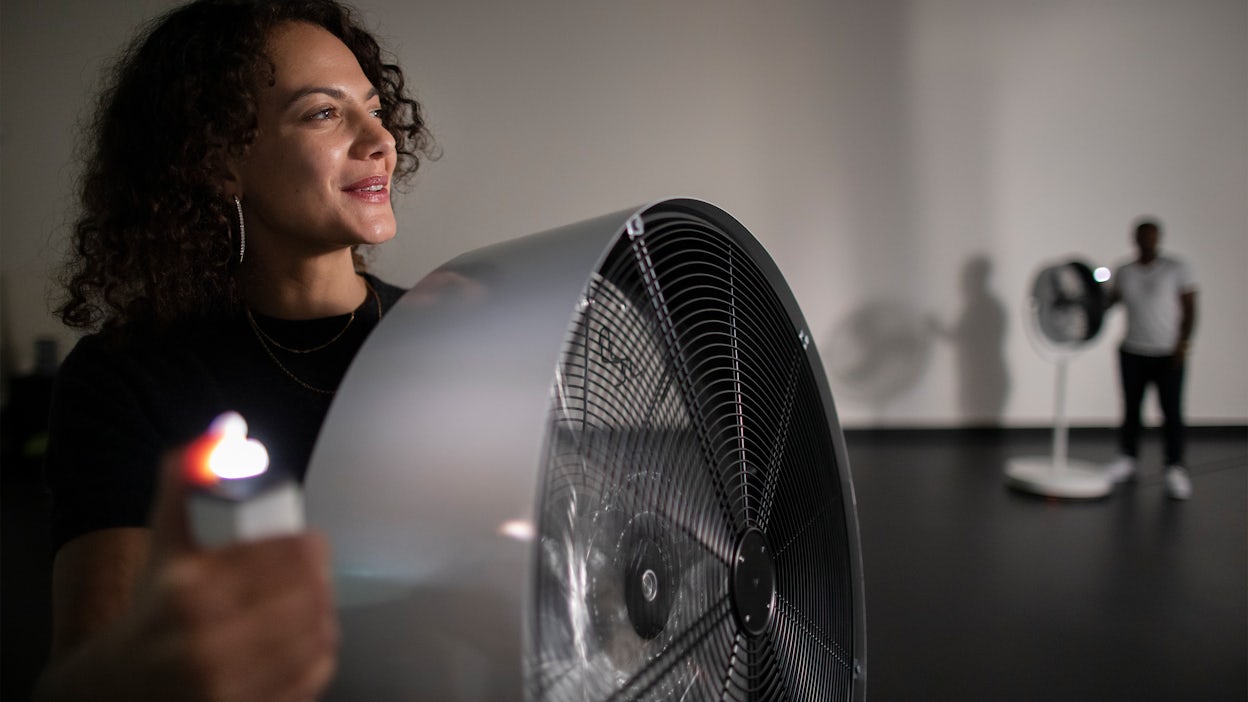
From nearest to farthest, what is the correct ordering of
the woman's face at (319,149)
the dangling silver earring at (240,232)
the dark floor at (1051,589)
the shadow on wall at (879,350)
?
the woman's face at (319,149), the dangling silver earring at (240,232), the dark floor at (1051,589), the shadow on wall at (879,350)

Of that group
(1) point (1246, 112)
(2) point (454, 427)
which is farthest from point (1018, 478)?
(2) point (454, 427)

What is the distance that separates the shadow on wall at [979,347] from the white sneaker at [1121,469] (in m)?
1.17

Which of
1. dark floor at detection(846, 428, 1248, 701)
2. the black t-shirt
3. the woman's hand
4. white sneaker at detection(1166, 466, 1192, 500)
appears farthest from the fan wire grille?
white sneaker at detection(1166, 466, 1192, 500)

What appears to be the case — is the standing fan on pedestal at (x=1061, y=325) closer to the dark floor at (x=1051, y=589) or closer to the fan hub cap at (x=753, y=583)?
the dark floor at (x=1051, y=589)

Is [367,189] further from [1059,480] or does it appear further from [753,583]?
[1059,480]

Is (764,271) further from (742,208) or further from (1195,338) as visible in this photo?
(1195,338)

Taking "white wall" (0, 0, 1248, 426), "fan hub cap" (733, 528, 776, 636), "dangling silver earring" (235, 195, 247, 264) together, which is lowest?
"fan hub cap" (733, 528, 776, 636)

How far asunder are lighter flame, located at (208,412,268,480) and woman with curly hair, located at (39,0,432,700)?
20.7 inches

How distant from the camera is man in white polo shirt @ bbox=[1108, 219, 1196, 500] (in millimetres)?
4367

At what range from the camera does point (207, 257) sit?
45.1 inches

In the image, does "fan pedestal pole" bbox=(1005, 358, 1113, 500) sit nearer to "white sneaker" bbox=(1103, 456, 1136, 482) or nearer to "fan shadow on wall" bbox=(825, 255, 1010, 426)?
"white sneaker" bbox=(1103, 456, 1136, 482)

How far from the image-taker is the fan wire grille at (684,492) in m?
0.55

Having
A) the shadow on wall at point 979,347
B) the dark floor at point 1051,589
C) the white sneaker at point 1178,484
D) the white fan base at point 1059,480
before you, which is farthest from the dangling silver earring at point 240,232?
the shadow on wall at point 979,347

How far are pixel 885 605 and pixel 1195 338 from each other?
439cm
